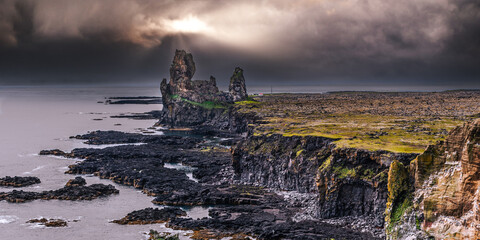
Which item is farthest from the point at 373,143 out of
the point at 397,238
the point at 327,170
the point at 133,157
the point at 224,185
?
the point at 133,157

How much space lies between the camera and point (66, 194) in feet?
270

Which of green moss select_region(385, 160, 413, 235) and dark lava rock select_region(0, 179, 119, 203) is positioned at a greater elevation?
green moss select_region(385, 160, 413, 235)

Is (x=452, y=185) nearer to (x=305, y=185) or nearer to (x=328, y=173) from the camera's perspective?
(x=328, y=173)

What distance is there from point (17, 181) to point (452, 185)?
276 ft

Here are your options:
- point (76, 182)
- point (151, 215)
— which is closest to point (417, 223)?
point (151, 215)

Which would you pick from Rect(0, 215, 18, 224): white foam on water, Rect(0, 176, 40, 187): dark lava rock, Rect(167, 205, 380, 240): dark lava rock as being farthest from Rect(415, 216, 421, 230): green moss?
Rect(0, 176, 40, 187): dark lava rock

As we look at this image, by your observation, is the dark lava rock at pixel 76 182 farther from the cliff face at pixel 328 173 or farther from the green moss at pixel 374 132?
the green moss at pixel 374 132

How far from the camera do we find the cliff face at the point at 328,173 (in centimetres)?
6272

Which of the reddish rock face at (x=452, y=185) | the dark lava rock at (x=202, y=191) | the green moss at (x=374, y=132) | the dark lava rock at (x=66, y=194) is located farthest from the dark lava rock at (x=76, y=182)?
the reddish rock face at (x=452, y=185)

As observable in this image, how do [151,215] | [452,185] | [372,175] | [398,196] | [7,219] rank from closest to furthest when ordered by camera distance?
[452,185] → [398,196] → [372,175] → [151,215] → [7,219]

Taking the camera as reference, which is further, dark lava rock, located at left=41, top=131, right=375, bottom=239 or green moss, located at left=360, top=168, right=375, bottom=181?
green moss, located at left=360, top=168, right=375, bottom=181

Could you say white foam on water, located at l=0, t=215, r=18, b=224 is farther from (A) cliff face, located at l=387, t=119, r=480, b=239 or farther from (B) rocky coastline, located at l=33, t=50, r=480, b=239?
(A) cliff face, located at l=387, t=119, r=480, b=239

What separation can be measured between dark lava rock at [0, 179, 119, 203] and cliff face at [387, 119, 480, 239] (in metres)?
60.2

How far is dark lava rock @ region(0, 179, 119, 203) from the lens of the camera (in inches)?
3160
